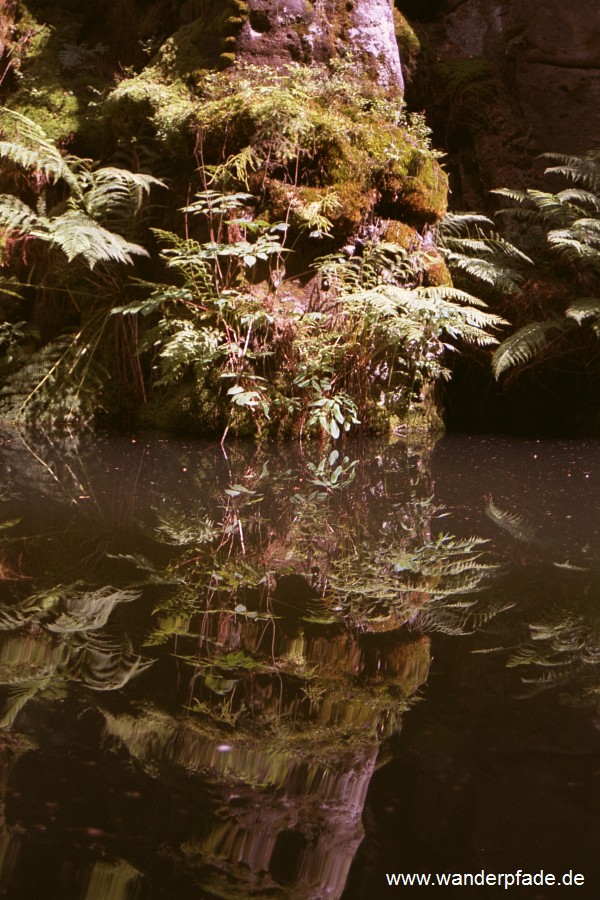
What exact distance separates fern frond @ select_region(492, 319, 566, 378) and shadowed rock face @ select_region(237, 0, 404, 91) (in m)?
2.62

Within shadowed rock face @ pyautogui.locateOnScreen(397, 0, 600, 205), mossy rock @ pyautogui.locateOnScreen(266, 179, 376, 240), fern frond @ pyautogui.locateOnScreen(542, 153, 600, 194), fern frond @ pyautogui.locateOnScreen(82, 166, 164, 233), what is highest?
shadowed rock face @ pyautogui.locateOnScreen(397, 0, 600, 205)

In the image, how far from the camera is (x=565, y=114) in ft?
26.9

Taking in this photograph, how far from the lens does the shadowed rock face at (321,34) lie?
654 centimetres

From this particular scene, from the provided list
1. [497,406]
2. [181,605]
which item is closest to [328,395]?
[497,406]

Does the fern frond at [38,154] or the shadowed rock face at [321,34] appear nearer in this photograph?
the fern frond at [38,154]

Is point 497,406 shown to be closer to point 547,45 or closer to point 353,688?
point 547,45

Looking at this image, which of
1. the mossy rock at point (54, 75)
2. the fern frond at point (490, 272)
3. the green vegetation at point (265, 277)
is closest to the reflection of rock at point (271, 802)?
the green vegetation at point (265, 277)

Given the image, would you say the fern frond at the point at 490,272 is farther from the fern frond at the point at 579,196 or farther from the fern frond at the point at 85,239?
the fern frond at the point at 85,239

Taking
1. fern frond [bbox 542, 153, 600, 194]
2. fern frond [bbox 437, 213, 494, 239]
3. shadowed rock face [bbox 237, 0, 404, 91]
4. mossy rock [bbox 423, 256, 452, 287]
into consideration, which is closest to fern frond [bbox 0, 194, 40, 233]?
shadowed rock face [bbox 237, 0, 404, 91]

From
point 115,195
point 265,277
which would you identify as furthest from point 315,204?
point 115,195

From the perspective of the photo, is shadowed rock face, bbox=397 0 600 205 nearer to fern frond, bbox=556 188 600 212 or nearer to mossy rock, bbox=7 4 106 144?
fern frond, bbox=556 188 600 212

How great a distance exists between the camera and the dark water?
1.33 m

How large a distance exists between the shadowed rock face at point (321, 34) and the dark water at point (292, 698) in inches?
182

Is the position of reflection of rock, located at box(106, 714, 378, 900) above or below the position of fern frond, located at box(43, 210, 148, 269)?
below
